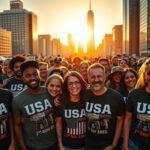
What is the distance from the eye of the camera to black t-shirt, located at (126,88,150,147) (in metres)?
4.20

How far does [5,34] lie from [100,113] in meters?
145

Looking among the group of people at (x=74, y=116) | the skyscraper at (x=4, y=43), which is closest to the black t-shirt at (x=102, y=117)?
the group of people at (x=74, y=116)

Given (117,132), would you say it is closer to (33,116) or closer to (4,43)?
(33,116)

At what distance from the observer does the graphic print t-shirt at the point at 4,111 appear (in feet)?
14.4

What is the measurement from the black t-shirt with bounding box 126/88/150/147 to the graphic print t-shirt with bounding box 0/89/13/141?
1.87m

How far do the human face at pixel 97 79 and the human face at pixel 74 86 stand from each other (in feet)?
0.86

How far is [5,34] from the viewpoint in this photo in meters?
144

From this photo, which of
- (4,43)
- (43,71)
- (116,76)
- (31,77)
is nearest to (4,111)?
(31,77)

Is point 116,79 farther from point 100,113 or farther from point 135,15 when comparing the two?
point 135,15

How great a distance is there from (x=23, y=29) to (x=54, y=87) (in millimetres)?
171668

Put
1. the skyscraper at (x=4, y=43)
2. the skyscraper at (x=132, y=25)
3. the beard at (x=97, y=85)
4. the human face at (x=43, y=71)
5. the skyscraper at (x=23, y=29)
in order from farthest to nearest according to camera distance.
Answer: the skyscraper at (x=23, y=29) < the skyscraper at (x=132, y=25) < the skyscraper at (x=4, y=43) < the human face at (x=43, y=71) < the beard at (x=97, y=85)

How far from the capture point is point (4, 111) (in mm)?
4418

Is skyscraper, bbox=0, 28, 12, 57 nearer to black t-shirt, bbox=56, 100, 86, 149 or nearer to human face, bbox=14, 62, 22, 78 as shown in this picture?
human face, bbox=14, 62, 22, 78

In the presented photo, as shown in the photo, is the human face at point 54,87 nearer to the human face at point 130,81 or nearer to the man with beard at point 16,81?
the man with beard at point 16,81
